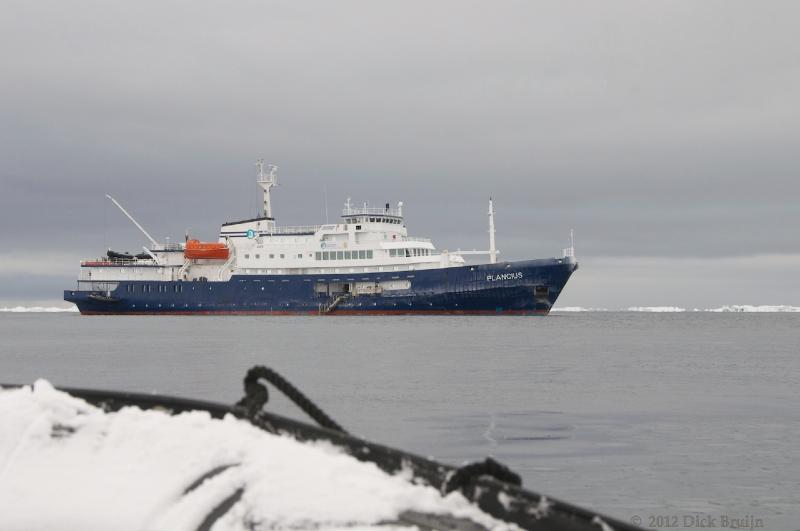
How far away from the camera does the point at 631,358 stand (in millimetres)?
25516

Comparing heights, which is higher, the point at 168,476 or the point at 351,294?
the point at 351,294

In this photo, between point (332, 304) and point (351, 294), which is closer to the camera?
point (351, 294)

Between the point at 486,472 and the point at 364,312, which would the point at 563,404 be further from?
the point at 364,312

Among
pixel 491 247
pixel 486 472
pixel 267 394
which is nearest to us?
pixel 486 472

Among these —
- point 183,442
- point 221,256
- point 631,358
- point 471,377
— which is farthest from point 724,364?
point 221,256

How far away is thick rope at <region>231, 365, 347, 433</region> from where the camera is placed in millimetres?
2455

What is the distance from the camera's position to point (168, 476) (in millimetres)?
2691

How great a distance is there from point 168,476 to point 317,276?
56882 millimetres

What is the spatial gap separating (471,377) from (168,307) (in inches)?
1973

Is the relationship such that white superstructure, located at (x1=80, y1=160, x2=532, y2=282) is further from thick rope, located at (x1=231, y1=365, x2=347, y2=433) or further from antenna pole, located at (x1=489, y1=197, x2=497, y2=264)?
thick rope, located at (x1=231, y1=365, x2=347, y2=433)

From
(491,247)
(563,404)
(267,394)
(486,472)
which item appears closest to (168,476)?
(267,394)

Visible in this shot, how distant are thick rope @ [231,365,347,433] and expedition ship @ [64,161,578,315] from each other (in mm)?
52019

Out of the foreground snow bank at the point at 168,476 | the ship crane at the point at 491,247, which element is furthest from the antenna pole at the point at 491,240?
the foreground snow bank at the point at 168,476

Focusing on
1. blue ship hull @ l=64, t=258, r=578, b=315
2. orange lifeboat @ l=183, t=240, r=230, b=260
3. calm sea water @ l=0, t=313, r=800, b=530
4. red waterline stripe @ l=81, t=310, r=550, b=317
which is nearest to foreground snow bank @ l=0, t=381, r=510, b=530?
calm sea water @ l=0, t=313, r=800, b=530
